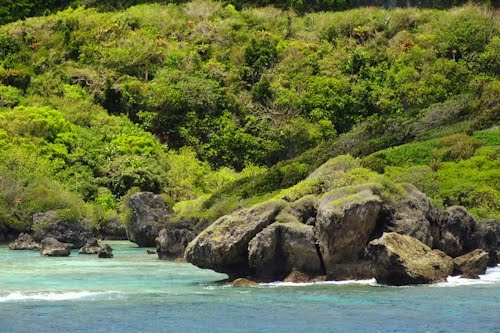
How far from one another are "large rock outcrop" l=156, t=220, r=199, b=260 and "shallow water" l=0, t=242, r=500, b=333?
39.2 feet

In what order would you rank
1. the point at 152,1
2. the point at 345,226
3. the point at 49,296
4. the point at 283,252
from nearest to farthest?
the point at 49,296 → the point at 345,226 → the point at 283,252 → the point at 152,1

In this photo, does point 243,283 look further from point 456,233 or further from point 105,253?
point 105,253

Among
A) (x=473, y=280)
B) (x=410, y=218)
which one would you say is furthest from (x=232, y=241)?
(x=473, y=280)

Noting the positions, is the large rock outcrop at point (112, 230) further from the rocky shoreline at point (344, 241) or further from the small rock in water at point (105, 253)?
the rocky shoreline at point (344, 241)

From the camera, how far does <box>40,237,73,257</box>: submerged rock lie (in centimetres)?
5688

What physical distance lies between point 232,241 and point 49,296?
7.02m

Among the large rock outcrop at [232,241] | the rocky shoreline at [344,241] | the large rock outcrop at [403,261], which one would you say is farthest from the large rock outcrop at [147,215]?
the large rock outcrop at [403,261]

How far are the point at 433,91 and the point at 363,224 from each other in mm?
63492

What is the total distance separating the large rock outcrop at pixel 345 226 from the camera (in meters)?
36.6

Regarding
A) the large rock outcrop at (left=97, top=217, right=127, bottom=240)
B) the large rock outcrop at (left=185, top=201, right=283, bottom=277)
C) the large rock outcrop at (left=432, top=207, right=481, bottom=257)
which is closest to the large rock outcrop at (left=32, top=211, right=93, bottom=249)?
the large rock outcrop at (left=97, top=217, right=127, bottom=240)

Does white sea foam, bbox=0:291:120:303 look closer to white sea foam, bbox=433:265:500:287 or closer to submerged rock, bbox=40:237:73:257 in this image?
white sea foam, bbox=433:265:500:287

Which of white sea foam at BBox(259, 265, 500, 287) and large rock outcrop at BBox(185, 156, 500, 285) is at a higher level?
large rock outcrop at BBox(185, 156, 500, 285)

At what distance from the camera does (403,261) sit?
116 feet

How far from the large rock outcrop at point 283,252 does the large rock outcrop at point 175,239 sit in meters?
16.9
